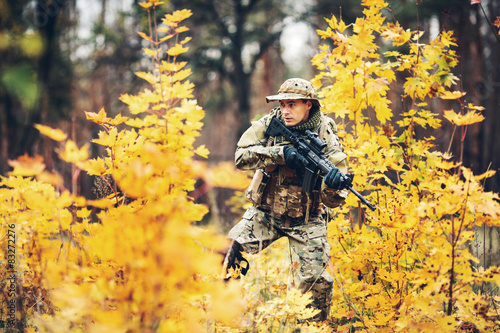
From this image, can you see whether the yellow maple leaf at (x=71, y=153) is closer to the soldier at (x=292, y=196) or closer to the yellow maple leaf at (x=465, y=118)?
the soldier at (x=292, y=196)

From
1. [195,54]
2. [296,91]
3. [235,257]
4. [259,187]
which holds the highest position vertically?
[195,54]

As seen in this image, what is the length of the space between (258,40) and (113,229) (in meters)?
9.60

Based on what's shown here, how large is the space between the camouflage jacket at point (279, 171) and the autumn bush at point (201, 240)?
0.89 ft

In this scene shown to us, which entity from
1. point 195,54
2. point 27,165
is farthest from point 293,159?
point 195,54

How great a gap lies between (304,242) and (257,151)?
2.38 ft

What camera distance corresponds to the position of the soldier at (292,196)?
2.63m

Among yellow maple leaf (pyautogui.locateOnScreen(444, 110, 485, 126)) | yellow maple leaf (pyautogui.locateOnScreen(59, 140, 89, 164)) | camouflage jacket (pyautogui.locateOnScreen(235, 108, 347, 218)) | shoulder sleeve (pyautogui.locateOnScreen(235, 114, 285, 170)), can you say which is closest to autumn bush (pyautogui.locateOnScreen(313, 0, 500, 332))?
yellow maple leaf (pyautogui.locateOnScreen(444, 110, 485, 126))

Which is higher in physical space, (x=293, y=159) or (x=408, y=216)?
(x=293, y=159)

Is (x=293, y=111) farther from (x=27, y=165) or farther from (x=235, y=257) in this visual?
(x=27, y=165)

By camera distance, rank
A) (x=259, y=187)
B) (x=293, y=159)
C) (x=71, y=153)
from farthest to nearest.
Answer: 1. (x=259, y=187)
2. (x=293, y=159)
3. (x=71, y=153)

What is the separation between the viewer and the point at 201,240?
5.30ft

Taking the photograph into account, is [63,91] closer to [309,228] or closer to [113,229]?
[309,228]

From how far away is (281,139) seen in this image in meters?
2.86

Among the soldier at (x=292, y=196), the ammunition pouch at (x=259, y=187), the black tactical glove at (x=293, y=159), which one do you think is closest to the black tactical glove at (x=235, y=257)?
the soldier at (x=292, y=196)
